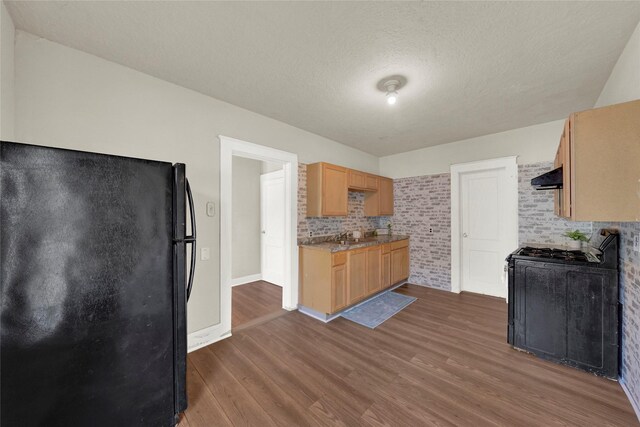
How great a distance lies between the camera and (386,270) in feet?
13.7

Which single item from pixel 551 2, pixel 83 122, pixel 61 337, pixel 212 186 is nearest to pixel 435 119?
pixel 551 2

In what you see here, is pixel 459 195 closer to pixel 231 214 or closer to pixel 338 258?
pixel 338 258

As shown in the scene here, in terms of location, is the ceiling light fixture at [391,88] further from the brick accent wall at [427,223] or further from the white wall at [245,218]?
the white wall at [245,218]

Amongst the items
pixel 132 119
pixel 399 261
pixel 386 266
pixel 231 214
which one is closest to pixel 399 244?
pixel 399 261

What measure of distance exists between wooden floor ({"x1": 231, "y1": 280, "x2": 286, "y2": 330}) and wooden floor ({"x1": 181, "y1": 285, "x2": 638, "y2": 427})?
35 cm

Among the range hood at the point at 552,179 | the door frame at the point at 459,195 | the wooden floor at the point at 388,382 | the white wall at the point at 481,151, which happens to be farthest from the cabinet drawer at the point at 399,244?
the range hood at the point at 552,179

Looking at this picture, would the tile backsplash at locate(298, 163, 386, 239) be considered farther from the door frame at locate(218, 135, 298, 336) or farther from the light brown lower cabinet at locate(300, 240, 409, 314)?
the light brown lower cabinet at locate(300, 240, 409, 314)

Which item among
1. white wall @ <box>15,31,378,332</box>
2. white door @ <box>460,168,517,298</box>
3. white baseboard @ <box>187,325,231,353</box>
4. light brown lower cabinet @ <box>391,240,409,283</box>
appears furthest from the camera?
light brown lower cabinet @ <box>391,240,409,283</box>

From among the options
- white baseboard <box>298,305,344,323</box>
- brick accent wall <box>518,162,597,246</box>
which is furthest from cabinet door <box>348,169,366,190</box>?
brick accent wall <box>518,162,597,246</box>

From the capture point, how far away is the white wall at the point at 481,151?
3.51 m

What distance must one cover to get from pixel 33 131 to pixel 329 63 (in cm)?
237

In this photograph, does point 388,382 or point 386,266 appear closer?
point 388,382

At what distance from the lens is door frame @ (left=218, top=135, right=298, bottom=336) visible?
2.78 meters

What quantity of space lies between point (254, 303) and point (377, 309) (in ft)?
6.25
